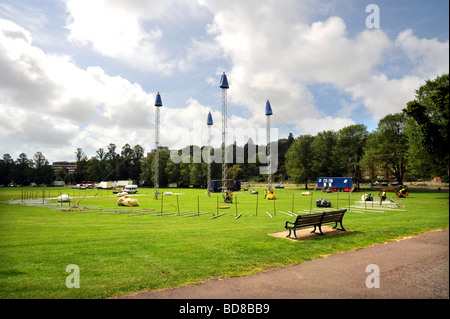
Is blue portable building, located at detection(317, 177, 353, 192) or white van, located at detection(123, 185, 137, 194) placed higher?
blue portable building, located at detection(317, 177, 353, 192)

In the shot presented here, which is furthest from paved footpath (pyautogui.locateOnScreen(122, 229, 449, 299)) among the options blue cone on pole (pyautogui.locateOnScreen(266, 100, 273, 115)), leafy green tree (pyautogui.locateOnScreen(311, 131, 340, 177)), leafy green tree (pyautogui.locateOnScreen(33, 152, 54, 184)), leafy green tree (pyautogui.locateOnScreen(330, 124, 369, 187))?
leafy green tree (pyautogui.locateOnScreen(311, 131, 340, 177))

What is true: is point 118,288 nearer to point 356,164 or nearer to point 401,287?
point 401,287

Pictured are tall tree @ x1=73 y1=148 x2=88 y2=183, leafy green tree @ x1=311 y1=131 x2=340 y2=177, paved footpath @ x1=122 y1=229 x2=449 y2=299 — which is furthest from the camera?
tall tree @ x1=73 y1=148 x2=88 y2=183

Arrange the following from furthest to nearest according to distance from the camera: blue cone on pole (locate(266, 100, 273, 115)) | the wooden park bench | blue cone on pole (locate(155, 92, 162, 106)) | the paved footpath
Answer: blue cone on pole (locate(266, 100, 273, 115)) → blue cone on pole (locate(155, 92, 162, 106)) → the wooden park bench → the paved footpath

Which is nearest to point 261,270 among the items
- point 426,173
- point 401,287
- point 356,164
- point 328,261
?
point 328,261

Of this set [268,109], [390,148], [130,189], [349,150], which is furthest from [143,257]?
[349,150]

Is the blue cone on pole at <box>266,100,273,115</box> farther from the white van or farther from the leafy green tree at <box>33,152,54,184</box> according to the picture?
the leafy green tree at <box>33,152,54,184</box>

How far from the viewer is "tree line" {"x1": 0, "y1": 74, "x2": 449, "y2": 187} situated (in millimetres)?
6891

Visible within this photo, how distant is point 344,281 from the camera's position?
5.52 metres

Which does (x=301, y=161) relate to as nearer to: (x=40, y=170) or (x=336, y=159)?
Result: (x=336, y=159)

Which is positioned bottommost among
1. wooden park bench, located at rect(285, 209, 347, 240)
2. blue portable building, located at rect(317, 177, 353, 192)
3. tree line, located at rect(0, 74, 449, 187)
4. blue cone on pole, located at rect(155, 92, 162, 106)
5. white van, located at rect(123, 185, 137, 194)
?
white van, located at rect(123, 185, 137, 194)

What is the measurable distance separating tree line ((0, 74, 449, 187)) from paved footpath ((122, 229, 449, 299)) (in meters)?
2.35

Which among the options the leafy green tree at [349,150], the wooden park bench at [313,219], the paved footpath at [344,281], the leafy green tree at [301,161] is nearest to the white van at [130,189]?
the leafy green tree at [301,161]

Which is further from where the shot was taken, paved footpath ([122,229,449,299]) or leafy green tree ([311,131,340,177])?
leafy green tree ([311,131,340,177])
